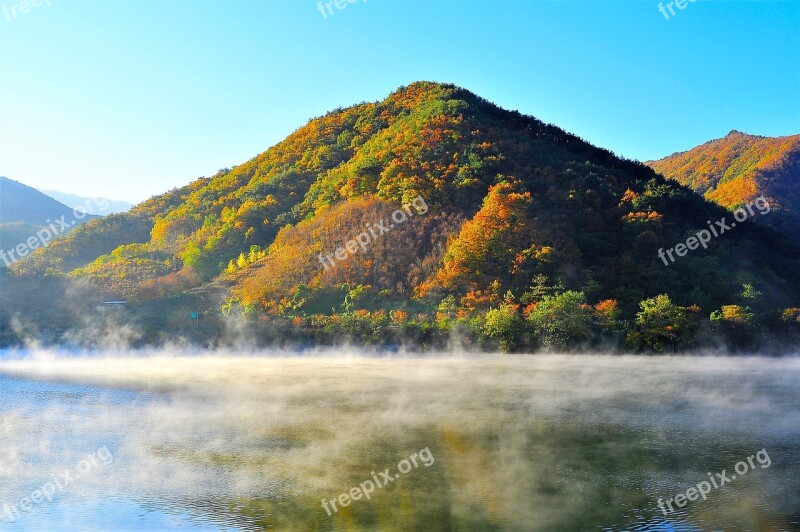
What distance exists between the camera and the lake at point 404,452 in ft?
36.6

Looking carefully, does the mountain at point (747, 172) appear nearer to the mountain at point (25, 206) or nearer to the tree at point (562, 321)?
the tree at point (562, 321)

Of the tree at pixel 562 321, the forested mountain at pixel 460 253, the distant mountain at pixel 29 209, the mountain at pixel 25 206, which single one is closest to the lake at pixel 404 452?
the tree at pixel 562 321

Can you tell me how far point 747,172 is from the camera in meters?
80.2

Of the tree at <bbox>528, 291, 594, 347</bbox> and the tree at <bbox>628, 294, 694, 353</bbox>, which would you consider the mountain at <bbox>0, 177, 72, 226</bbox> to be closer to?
the tree at <bbox>528, 291, 594, 347</bbox>

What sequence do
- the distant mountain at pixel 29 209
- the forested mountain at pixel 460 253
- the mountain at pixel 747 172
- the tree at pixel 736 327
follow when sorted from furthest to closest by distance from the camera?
the distant mountain at pixel 29 209 → the mountain at pixel 747 172 → the forested mountain at pixel 460 253 → the tree at pixel 736 327

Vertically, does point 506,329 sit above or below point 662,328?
above

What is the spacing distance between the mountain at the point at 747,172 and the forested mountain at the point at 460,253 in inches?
758

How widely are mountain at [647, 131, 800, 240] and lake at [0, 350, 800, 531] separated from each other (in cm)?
4990

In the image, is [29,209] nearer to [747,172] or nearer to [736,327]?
[747,172]

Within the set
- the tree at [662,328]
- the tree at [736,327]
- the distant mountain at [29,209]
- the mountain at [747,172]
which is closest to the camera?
the tree at [662,328]

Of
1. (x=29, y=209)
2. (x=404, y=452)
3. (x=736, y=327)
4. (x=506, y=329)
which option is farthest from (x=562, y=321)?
(x=29, y=209)

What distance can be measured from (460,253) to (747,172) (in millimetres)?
55072

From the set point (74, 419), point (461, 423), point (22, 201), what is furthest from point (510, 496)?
point (22, 201)

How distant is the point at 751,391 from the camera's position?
23516mm
